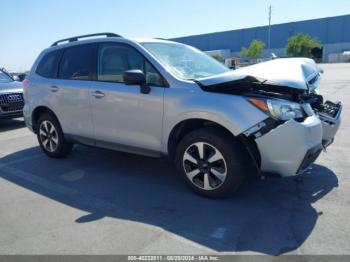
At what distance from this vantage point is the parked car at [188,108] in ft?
11.6

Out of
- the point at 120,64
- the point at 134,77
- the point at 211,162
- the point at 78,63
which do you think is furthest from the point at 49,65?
the point at 211,162

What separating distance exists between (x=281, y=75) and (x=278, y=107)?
49 cm

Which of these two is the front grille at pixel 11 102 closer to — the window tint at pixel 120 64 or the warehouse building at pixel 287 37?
the window tint at pixel 120 64

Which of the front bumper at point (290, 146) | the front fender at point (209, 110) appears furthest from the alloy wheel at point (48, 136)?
the front bumper at point (290, 146)

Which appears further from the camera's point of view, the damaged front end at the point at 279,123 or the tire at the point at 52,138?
the tire at the point at 52,138

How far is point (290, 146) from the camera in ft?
11.3

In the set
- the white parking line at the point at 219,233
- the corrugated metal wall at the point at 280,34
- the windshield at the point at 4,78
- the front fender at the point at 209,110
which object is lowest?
the white parking line at the point at 219,233

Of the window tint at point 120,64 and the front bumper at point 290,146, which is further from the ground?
the window tint at point 120,64

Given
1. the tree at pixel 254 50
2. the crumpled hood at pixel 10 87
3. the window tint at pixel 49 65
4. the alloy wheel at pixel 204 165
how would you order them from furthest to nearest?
the tree at pixel 254 50 < the crumpled hood at pixel 10 87 < the window tint at pixel 49 65 < the alloy wheel at pixel 204 165

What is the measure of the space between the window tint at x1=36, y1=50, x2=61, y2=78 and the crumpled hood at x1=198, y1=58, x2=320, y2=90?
289 cm

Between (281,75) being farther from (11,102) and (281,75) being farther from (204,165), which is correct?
(11,102)

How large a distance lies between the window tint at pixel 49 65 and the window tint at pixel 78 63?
0.16m

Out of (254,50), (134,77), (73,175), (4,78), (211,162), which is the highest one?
(134,77)

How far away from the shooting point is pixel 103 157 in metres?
5.91
